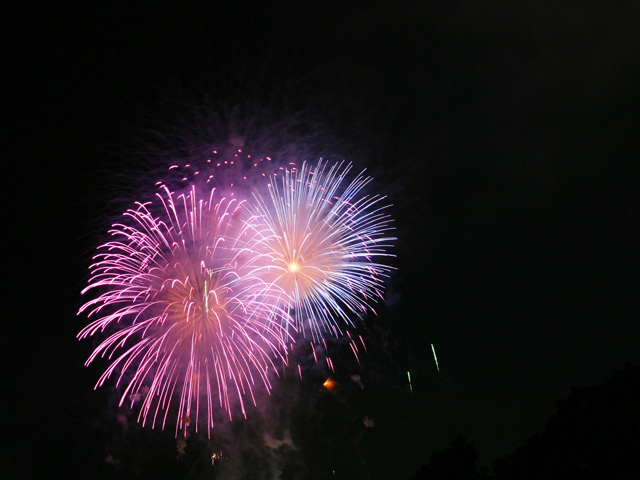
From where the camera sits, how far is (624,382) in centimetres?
1858

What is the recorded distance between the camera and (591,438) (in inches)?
734

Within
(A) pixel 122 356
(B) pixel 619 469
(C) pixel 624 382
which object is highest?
(A) pixel 122 356

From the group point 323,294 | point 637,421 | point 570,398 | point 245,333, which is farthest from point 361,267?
point 637,421

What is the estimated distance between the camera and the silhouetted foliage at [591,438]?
17.4 metres

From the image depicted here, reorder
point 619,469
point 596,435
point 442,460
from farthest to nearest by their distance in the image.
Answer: point 442,460, point 596,435, point 619,469

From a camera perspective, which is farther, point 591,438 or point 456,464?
point 456,464

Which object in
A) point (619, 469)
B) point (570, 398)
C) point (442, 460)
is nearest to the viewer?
point (619, 469)

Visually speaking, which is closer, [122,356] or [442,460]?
[122,356]

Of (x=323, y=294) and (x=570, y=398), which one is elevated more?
(x=323, y=294)

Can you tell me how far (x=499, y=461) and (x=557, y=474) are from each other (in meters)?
3.38

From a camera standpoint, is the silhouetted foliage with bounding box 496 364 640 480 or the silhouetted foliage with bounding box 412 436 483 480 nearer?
the silhouetted foliage with bounding box 496 364 640 480

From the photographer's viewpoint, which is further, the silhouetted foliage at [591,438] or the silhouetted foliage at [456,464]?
the silhouetted foliage at [456,464]

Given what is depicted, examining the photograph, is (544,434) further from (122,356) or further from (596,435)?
(122,356)

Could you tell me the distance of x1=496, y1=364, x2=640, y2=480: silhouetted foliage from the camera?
17359mm
